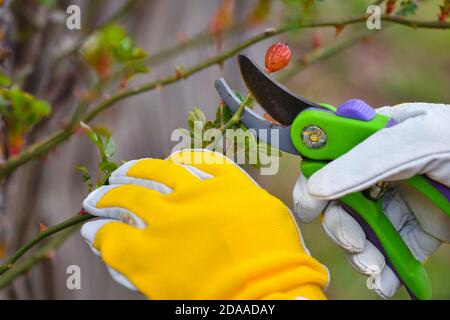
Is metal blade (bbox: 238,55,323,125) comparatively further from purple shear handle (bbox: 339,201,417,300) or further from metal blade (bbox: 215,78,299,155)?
purple shear handle (bbox: 339,201,417,300)

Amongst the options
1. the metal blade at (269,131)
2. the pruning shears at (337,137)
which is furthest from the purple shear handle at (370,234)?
the metal blade at (269,131)

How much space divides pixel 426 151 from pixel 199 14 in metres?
1.21

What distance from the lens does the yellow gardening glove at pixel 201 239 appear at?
779 mm

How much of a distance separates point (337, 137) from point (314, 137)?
3 cm

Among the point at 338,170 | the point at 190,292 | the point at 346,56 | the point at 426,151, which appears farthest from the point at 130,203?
the point at 346,56

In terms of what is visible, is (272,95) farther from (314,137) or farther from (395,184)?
(395,184)

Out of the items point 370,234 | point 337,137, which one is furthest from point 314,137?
point 370,234

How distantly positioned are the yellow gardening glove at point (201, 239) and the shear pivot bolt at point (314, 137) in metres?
0.10

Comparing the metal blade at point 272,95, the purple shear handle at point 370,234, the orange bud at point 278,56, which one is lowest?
the purple shear handle at point 370,234

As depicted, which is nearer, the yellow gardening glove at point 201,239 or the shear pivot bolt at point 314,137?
the yellow gardening glove at point 201,239

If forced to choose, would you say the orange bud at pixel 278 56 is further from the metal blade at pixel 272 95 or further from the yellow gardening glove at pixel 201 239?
the yellow gardening glove at pixel 201 239

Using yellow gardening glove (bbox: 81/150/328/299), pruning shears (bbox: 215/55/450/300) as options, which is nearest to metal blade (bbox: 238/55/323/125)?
pruning shears (bbox: 215/55/450/300)

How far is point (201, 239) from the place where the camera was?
79cm

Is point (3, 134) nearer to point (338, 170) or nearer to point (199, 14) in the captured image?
point (199, 14)
